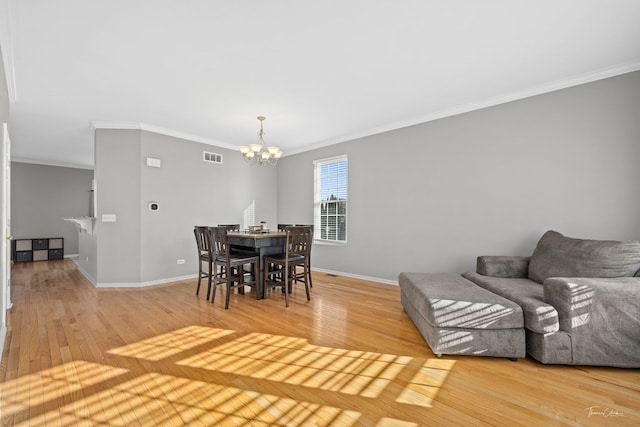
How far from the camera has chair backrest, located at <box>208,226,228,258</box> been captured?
3.61 metres

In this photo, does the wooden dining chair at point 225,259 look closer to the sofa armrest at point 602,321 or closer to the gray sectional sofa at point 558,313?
the gray sectional sofa at point 558,313

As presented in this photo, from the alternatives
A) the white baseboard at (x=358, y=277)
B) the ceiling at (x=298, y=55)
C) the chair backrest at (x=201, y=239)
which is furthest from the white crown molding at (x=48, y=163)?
the white baseboard at (x=358, y=277)

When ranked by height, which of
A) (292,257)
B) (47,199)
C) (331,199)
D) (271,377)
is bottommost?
(271,377)

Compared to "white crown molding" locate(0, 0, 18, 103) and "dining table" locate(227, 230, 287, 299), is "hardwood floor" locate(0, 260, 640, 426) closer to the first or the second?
"dining table" locate(227, 230, 287, 299)

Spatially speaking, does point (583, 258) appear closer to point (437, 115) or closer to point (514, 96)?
point (514, 96)

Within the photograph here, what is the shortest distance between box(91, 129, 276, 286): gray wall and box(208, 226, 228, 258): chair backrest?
5.41ft

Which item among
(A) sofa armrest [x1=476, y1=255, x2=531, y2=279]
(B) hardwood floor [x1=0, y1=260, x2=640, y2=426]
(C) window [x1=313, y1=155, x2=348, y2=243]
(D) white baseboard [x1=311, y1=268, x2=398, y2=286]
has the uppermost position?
(C) window [x1=313, y1=155, x2=348, y2=243]

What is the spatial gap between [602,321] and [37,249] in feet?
34.8

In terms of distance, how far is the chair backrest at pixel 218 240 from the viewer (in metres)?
Answer: 3.61

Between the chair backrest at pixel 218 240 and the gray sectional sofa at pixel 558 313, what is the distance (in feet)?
7.71

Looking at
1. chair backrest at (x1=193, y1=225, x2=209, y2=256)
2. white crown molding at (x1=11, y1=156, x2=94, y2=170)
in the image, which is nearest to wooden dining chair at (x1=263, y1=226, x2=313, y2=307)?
chair backrest at (x1=193, y1=225, x2=209, y2=256)

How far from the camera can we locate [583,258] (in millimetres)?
2580

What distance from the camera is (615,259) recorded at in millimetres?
2430

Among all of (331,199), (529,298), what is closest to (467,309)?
(529,298)
